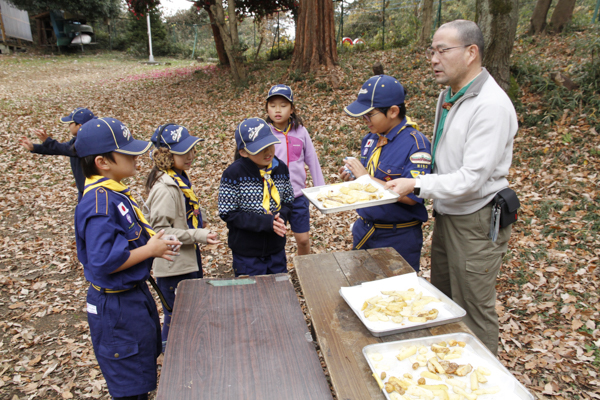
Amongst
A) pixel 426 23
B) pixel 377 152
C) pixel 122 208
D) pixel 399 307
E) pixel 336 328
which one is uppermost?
pixel 426 23

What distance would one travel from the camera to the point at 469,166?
7.60 ft

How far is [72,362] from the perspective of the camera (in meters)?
3.77

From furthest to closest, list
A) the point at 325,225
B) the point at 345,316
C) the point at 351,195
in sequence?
the point at 325,225 → the point at 351,195 → the point at 345,316

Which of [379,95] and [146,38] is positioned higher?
[146,38]

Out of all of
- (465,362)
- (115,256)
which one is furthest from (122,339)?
(465,362)

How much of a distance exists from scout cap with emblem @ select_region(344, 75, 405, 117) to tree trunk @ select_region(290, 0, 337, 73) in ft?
Answer: 32.5

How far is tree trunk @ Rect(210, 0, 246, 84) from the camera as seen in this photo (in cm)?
1266

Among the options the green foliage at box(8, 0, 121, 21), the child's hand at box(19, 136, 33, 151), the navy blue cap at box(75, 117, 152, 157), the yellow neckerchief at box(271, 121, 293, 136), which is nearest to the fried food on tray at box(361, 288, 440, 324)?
the navy blue cap at box(75, 117, 152, 157)

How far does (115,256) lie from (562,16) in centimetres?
1458

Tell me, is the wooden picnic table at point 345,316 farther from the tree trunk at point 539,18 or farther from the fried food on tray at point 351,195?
the tree trunk at point 539,18

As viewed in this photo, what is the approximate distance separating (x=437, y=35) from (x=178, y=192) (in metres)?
2.17

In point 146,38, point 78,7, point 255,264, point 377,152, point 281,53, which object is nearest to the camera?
point 377,152

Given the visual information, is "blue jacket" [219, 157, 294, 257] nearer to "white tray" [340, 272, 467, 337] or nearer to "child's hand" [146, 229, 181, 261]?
"child's hand" [146, 229, 181, 261]

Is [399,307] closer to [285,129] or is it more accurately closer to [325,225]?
[285,129]
